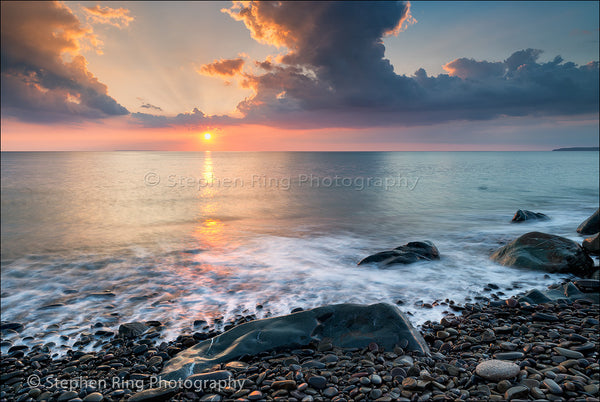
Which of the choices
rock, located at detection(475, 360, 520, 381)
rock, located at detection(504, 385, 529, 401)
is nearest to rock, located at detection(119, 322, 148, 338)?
rock, located at detection(475, 360, 520, 381)

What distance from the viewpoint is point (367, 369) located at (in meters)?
3.50

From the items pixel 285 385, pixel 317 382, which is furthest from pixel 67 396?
pixel 317 382

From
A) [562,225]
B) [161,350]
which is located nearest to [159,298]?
[161,350]

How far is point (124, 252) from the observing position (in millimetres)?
11008

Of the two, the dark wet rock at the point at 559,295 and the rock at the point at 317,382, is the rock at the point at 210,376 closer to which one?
the rock at the point at 317,382

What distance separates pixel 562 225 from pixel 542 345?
43.7 ft

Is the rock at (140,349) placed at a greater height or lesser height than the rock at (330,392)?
lesser

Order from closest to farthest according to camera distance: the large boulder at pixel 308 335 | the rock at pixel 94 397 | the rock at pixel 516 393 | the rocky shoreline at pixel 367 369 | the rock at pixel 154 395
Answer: the rock at pixel 516 393
the rocky shoreline at pixel 367 369
the rock at pixel 154 395
the rock at pixel 94 397
the large boulder at pixel 308 335

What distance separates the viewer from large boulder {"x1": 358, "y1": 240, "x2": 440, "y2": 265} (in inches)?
336

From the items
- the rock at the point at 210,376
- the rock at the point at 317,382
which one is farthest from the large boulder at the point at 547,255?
the rock at the point at 210,376

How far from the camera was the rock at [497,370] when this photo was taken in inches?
122

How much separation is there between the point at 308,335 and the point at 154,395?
6.57ft

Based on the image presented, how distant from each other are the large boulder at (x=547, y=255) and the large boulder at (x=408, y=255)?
1764 mm

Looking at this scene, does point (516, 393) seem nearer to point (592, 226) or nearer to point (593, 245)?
point (593, 245)
